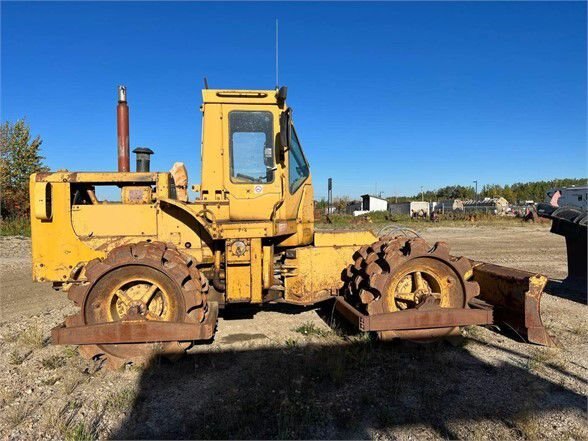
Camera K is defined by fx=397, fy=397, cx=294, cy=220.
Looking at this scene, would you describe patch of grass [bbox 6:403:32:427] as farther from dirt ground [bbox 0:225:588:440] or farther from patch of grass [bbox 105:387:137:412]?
patch of grass [bbox 105:387:137:412]

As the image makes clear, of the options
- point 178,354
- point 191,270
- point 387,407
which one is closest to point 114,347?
point 178,354

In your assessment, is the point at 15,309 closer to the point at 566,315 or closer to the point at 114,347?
the point at 114,347

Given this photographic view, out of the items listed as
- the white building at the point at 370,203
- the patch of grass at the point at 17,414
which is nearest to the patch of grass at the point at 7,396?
the patch of grass at the point at 17,414

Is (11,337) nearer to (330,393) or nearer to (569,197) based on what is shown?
(330,393)

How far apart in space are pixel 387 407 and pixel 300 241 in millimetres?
2509

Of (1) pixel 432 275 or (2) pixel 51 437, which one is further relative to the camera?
(1) pixel 432 275

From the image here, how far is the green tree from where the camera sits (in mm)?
21203

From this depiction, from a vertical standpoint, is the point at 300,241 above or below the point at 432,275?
above

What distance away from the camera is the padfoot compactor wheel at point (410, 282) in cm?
467

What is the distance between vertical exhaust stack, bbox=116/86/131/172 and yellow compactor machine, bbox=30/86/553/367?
0.02 metres

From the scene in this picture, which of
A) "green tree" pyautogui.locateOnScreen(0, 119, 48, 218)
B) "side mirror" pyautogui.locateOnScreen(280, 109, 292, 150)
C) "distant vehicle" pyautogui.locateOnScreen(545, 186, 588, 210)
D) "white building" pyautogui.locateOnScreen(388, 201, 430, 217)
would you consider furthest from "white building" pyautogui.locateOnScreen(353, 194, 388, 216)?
"side mirror" pyautogui.locateOnScreen(280, 109, 292, 150)

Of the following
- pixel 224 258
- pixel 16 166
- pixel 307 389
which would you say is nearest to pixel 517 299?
pixel 307 389

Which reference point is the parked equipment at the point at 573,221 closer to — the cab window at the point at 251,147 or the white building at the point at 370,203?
the cab window at the point at 251,147

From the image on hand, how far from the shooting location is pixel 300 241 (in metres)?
5.47
